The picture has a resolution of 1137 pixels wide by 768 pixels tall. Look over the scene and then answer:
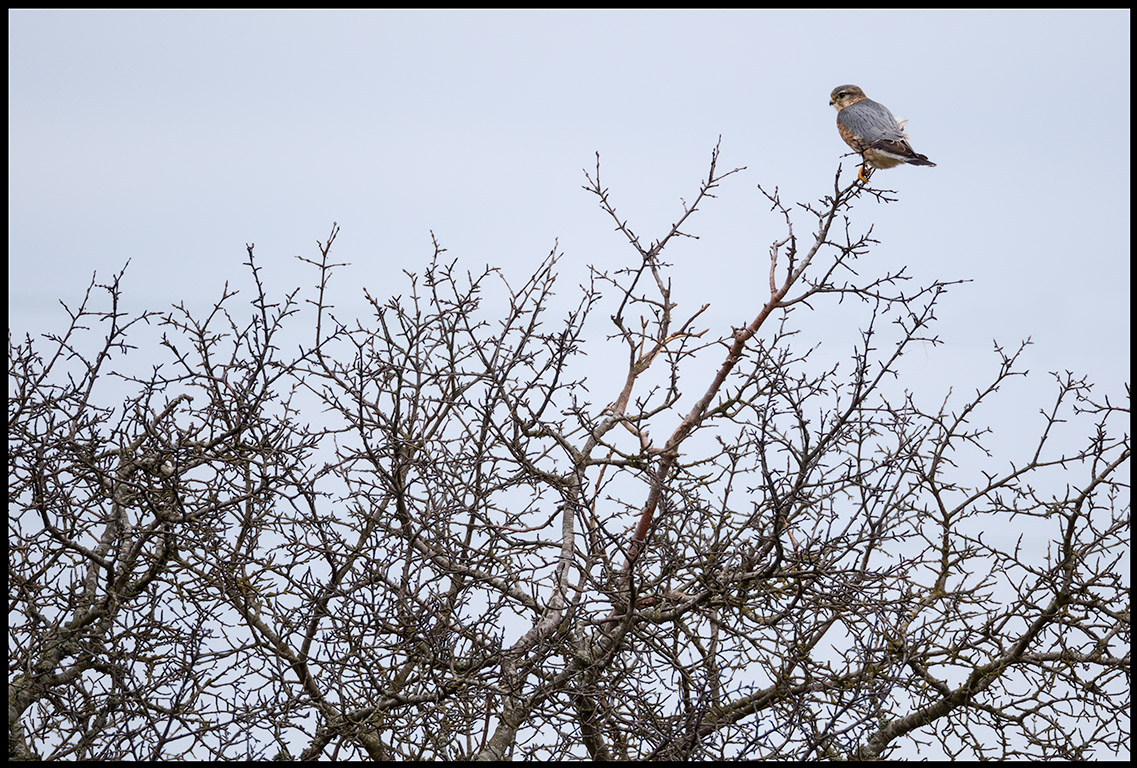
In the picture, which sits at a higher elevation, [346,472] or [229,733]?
[346,472]

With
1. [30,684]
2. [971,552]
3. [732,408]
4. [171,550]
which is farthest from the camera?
[971,552]

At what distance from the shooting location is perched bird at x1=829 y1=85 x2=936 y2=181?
693cm

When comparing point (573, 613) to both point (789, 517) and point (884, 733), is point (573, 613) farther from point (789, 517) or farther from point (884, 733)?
point (884, 733)

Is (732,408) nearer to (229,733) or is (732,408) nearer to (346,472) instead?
(346,472)

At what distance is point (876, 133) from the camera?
23.1 feet

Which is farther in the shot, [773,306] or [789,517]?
[773,306]

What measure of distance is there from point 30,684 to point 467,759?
178 cm

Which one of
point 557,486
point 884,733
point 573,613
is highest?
point 557,486

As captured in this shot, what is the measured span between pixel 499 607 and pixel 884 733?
2.04 meters

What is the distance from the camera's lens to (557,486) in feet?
14.8

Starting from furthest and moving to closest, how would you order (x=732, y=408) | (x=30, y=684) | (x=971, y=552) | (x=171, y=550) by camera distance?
(x=971, y=552) < (x=732, y=408) < (x=171, y=550) < (x=30, y=684)

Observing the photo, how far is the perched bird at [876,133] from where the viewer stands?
693 centimetres

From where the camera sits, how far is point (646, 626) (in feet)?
15.3

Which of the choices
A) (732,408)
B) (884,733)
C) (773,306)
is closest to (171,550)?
(732,408)
